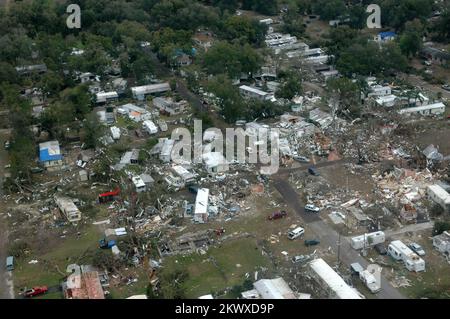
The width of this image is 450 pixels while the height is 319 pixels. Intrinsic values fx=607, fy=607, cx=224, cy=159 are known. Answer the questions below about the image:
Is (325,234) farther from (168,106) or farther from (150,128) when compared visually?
(168,106)

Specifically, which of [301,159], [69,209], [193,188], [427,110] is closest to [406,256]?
[301,159]

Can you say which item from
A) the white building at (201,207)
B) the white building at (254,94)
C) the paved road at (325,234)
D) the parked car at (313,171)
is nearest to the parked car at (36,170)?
the white building at (201,207)

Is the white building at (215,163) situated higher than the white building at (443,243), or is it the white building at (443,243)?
the white building at (443,243)

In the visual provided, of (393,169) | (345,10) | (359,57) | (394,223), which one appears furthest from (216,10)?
(394,223)

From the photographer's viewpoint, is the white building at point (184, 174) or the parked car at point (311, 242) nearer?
the parked car at point (311, 242)

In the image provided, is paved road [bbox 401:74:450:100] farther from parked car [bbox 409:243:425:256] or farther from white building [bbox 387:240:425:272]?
white building [bbox 387:240:425:272]

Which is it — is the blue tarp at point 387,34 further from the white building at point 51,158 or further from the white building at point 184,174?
the white building at point 51,158
